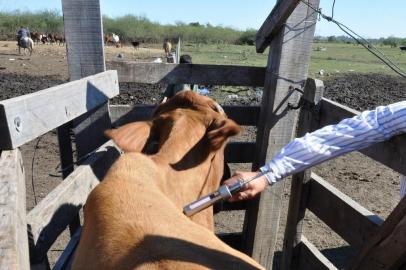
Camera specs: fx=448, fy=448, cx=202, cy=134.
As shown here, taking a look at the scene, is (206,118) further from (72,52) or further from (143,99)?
(143,99)

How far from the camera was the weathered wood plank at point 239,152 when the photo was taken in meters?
4.29

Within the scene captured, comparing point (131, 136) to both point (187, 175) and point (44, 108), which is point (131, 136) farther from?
point (44, 108)

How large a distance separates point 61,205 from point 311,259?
2.09 m

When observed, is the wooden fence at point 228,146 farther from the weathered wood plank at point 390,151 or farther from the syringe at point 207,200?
the syringe at point 207,200

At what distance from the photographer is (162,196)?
8.51 ft

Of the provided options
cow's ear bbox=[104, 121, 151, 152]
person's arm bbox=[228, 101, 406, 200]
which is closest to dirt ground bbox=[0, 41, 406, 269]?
cow's ear bbox=[104, 121, 151, 152]

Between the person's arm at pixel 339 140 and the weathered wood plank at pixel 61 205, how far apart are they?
1.00 m

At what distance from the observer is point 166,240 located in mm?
2059

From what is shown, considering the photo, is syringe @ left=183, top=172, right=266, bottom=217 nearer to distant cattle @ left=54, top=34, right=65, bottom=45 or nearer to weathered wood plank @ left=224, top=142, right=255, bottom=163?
weathered wood plank @ left=224, top=142, right=255, bottom=163

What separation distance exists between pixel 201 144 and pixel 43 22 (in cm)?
8096

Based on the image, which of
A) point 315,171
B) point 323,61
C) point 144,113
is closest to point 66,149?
point 144,113

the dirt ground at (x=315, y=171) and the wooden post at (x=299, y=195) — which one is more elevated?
the wooden post at (x=299, y=195)

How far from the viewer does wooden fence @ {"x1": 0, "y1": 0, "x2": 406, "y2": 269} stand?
2000 mm

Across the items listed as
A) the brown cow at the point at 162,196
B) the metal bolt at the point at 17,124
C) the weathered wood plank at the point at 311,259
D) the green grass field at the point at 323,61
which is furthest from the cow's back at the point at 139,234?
the green grass field at the point at 323,61
